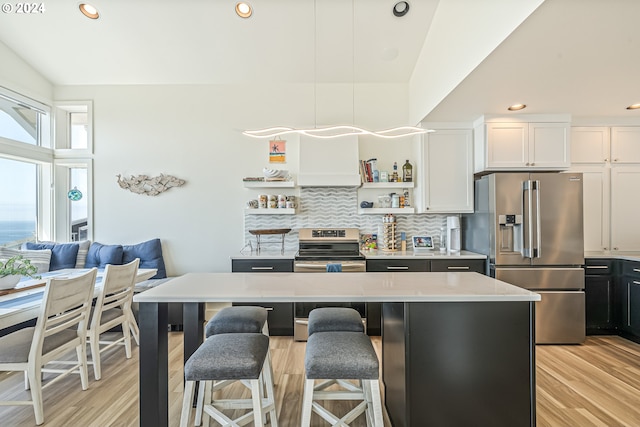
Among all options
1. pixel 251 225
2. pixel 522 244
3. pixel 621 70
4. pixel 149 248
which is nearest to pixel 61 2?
pixel 149 248

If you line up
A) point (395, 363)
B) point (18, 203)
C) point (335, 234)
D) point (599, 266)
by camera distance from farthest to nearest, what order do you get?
point (335, 234), point (18, 203), point (599, 266), point (395, 363)

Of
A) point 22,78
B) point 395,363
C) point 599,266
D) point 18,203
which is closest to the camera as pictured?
point 395,363

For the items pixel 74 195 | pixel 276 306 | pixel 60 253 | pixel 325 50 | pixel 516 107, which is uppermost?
pixel 325 50

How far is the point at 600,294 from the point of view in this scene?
132 inches

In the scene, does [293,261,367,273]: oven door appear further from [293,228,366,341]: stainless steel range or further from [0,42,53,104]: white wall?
[0,42,53,104]: white wall

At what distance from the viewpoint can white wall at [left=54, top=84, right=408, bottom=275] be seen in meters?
4.12

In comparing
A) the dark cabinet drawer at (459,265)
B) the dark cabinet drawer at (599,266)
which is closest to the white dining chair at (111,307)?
the dark cabinet drawer at (459,265)

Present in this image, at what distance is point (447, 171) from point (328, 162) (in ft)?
4.59

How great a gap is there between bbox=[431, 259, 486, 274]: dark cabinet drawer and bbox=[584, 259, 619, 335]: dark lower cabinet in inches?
42.8

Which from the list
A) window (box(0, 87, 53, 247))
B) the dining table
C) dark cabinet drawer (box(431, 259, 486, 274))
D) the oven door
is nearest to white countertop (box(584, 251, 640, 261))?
dark cabinet drawer (box(431, 259, 486, 274))

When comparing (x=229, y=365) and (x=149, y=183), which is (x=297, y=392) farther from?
(x=149, y=183)

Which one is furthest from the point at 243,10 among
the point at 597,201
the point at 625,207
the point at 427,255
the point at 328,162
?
the point at 625,207

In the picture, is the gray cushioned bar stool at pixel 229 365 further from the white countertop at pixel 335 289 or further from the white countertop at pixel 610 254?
the white countertop at pixel 610 254

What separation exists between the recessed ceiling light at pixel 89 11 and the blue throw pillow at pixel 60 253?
2.59m
